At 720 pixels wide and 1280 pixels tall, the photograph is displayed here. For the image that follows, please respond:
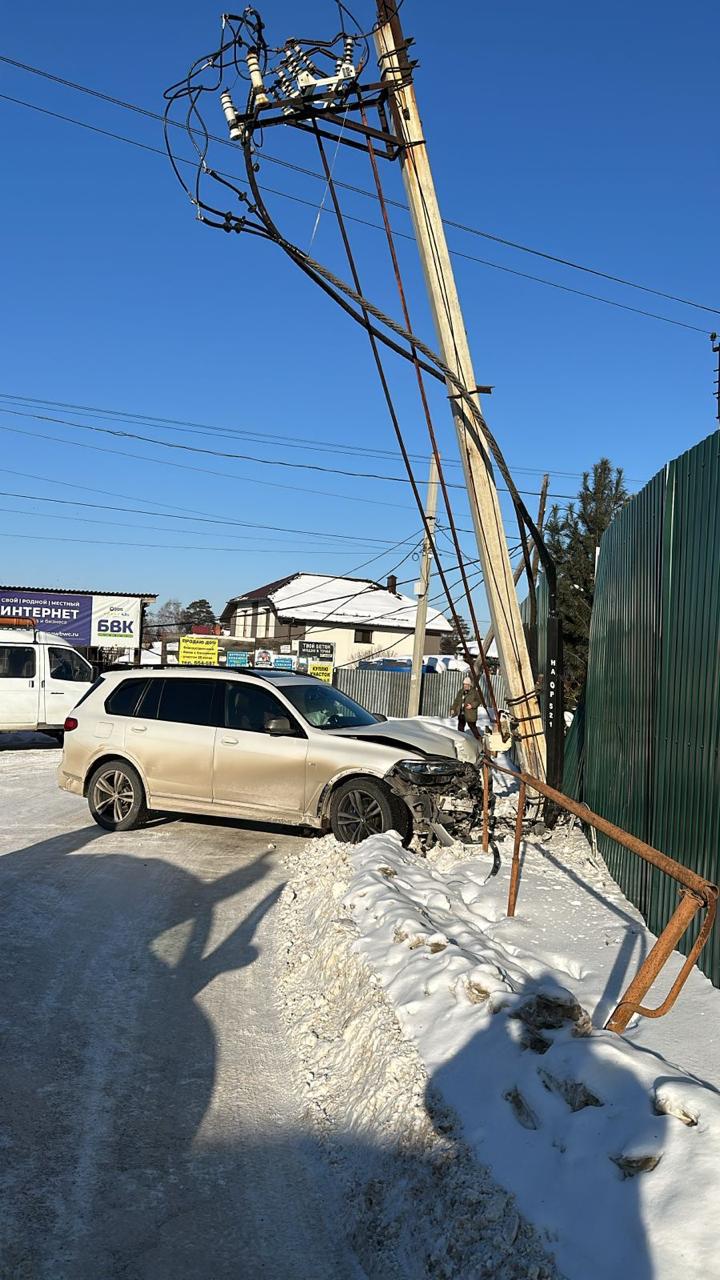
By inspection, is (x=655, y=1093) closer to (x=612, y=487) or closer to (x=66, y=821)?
(x=66, y=821)

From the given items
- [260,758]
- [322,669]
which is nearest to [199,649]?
[322,669]

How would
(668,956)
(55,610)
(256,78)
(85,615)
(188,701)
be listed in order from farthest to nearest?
(85,615) < (55,610) < (188,701) < (256,78) < (668,956)

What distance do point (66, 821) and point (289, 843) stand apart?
277cm

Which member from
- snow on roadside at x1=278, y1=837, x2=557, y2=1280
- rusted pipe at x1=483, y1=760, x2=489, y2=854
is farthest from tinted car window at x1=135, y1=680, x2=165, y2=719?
snow on roadside at x1=278, y1=837, x2=557, y2=1280

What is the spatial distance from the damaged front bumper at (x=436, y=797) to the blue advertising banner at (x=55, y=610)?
2840 centimetres

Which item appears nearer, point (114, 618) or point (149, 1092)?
point (149, 1092)

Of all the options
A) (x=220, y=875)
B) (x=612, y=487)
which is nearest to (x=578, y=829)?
(x=220, y=875)

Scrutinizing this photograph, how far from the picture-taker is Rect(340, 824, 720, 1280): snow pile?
2.70 metres

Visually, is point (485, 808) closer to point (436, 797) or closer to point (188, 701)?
point (436, 797)

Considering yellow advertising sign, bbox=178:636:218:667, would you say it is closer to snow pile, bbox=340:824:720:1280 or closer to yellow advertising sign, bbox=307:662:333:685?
yellow advertising sign, bbox=307:662:333:685

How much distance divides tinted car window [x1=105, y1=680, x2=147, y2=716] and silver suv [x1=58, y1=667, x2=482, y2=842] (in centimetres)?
1

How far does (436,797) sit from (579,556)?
1730 centimetres

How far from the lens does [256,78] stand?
8273mm

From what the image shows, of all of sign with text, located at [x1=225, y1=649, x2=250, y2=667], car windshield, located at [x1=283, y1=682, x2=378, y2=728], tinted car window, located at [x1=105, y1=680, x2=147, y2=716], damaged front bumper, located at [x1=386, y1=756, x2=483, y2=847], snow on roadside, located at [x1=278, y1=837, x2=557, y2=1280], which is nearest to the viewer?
snow on roadside, located at [x1=278, y1=837, x2=557, y2=1280]
